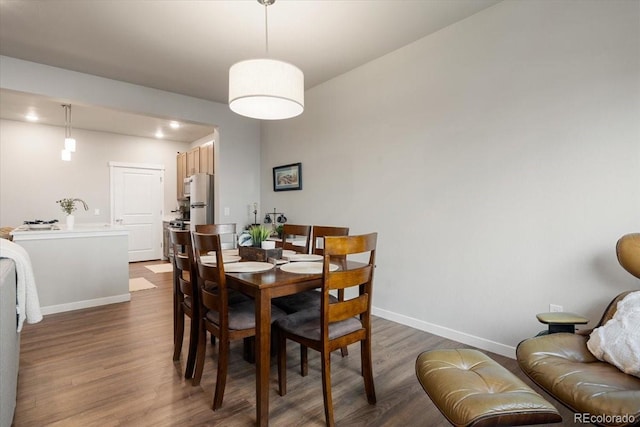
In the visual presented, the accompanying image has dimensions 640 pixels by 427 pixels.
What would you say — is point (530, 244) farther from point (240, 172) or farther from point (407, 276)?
point (240, 172)

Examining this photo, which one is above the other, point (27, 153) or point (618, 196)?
point (27, 153)

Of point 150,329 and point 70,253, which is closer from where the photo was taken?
point 150,329

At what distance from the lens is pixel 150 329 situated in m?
2.94

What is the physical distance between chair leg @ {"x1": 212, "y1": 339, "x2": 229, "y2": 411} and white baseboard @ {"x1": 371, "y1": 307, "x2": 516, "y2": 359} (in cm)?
188

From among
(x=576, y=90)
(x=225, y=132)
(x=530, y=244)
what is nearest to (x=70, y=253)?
(x=225, y=132)

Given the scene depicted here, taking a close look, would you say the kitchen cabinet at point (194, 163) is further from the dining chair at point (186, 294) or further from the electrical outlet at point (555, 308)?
the electrical outlet at point (555, 308)

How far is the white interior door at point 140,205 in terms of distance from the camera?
6242 millimetres

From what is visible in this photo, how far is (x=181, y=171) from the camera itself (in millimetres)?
6613

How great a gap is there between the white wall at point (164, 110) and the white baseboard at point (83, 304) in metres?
1.58

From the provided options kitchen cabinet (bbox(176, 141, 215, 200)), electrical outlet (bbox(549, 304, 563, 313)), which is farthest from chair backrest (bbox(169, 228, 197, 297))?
kitchen cabinet (bbox(176, 141, 215, 200))

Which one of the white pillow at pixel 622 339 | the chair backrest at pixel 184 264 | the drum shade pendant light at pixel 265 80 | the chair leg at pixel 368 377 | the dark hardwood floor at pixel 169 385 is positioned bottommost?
the dark hardwood floor at pixel 169 385

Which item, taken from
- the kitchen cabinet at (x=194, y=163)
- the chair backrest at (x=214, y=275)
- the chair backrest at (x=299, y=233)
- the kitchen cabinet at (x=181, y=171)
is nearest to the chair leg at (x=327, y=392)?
the chair backrest at (x=214, y=275)

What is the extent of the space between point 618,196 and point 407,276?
1.64 metres

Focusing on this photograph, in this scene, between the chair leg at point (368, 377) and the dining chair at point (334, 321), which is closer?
the dining chair at point (334, 321)
